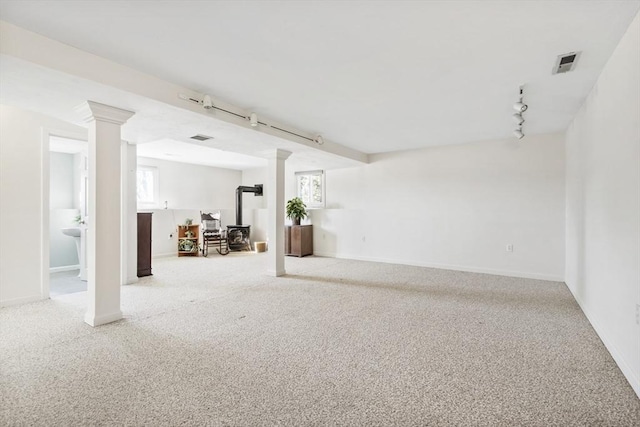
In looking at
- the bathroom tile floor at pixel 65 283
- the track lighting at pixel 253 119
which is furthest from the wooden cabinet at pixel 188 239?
the track lighting at pixel 253 119

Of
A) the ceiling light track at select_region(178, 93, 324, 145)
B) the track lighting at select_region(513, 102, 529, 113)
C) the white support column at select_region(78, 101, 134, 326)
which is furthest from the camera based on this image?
the track lighting at select_region(513, 102, 529, 113)

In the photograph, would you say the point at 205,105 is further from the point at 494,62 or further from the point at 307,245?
the point at 307,245

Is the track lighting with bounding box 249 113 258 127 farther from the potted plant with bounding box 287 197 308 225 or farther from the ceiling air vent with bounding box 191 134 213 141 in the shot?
the potted plant with bounding box 287 197 308 225

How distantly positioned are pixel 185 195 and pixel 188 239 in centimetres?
129

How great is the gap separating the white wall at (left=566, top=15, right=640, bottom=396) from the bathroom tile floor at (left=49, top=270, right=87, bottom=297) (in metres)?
5.88

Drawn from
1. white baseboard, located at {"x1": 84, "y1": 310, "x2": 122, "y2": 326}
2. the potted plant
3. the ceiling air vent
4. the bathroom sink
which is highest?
the ceiling air vent

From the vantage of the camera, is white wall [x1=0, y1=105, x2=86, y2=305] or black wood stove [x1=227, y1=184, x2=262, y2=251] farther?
black wood stove [x1=227, y1=184, x2=262, y2=251]

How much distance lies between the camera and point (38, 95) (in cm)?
264

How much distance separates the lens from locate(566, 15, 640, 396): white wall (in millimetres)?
1944

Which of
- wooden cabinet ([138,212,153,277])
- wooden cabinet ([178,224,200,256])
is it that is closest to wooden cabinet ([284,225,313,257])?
wooden cabinet ([178,224,200,256])

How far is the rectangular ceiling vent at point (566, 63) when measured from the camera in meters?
2.40

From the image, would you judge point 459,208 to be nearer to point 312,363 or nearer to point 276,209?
point 276,209

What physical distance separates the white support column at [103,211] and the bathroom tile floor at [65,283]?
1.67 meters

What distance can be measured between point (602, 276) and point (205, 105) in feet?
13.4
